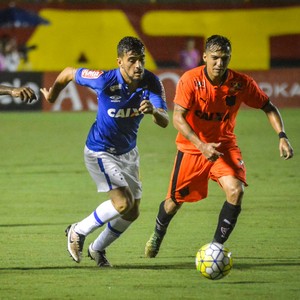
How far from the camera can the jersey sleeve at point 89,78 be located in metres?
8.30

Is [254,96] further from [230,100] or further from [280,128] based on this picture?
[280,128]

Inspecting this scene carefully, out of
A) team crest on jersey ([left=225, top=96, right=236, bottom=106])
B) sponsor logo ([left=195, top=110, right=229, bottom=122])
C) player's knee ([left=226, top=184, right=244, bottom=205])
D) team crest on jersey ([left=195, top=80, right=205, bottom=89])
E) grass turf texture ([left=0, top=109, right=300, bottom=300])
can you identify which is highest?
team crest on jersey ([left=195, top=80, right=205, bottom=89])

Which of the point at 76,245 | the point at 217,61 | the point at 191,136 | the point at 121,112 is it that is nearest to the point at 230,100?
the point at 217,61

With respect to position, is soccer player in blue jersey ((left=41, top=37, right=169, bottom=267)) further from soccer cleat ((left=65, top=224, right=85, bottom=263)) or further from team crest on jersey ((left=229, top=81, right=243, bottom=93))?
team crest on jersey ((left=229, top=81, right=243, bottom=93))

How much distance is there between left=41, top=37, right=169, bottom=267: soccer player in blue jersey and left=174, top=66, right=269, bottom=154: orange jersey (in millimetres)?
383

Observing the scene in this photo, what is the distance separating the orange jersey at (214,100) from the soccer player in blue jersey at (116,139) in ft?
1.26

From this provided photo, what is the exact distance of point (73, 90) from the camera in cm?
2514

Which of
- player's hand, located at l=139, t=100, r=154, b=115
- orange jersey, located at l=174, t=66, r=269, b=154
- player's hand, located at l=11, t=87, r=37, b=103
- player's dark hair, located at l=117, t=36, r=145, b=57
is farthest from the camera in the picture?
orange jersey, located at l=174, t=66, r=269, b=154

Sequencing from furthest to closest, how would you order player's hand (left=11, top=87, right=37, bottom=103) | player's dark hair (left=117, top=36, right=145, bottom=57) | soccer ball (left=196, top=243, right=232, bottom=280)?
player's dark hair (left=117, top=36, right=145, bottom=57), player's hand (left=11, top=87, right=37, bottom=103), soccer ball (left=196, top=243, right=232, bottom=280)

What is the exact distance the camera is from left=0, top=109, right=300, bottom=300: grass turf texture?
741 cm

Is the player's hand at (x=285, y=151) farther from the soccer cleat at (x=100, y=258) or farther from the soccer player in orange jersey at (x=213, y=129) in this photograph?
the soccer cleat at (x=100, y=258)

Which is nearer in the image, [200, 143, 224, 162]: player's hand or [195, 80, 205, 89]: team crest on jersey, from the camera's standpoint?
[200, 143, 224, 162]: player's hand

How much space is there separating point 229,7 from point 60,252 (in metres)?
21.6

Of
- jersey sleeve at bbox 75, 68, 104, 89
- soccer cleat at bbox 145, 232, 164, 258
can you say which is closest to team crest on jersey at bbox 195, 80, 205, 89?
jersey sleeve at bbox 75, 68, 104, 89
